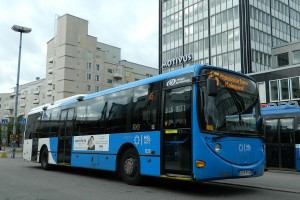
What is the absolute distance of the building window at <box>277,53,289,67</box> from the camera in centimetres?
4510

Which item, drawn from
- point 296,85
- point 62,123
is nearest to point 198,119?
point 62,123

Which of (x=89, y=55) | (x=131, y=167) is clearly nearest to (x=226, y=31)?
(x=89, y=55)

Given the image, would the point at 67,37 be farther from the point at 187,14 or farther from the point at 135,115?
the point at 135,115

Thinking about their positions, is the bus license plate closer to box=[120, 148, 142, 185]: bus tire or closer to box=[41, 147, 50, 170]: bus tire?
box=[120, 148, 142, 185]: bus tire

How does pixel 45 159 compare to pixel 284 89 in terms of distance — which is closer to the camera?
pixel 45 159

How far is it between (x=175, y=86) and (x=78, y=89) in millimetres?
69793

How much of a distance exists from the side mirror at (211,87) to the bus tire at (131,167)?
10.9ft

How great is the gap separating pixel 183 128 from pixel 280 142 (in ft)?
31.6


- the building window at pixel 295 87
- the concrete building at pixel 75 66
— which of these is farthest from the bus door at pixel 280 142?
the concrete building at pixel 75 66

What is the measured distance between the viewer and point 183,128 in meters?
9.20

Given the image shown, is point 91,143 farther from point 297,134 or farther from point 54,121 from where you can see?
point 297,134

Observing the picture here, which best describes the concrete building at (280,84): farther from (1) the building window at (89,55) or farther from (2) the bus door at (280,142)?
(1) the building window at (89,55)

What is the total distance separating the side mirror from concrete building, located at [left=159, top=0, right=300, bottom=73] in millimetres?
43969

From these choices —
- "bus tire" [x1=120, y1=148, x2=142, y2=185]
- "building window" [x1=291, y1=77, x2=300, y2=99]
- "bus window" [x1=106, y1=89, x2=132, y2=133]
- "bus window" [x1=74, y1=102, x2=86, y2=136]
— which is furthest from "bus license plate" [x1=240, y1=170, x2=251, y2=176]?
"building window" [x1=291, y1=77, x2=300, y2=99]
